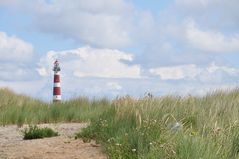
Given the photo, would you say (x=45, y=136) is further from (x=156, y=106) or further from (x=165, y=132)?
(x=165, y=132)

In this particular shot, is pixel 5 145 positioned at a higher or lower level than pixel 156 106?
lower

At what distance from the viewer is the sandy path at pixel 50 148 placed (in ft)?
33.6

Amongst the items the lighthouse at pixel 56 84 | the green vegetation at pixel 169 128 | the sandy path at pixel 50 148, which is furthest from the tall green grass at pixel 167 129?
the lighthouse at pixel 56 84

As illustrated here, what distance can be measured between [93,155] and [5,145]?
8.40 feet

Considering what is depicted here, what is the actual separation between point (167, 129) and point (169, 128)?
4.9 inches

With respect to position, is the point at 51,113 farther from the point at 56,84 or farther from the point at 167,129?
the point at 167,129

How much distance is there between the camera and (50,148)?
1095 centimetres

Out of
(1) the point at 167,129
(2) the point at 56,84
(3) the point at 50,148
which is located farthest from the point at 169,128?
(2) the point at 56,84

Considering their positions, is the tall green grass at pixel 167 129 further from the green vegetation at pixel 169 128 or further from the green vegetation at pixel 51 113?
the green vegetation at pixel 51 113

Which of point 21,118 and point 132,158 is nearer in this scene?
point 132,158

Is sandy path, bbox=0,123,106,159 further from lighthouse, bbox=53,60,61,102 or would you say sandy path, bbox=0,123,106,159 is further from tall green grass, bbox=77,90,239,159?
lighthouse, bbox=53,60,61,102

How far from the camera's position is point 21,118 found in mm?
17344

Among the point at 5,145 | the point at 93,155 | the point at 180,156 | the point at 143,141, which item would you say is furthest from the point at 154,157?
the point at 5,145

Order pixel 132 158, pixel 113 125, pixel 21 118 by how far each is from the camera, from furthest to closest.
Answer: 1. pixel 21 118
2. pixel 113 125
3. pixel 132 158
